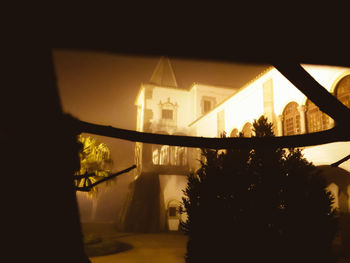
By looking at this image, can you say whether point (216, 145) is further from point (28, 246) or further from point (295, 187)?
point (295, 187)

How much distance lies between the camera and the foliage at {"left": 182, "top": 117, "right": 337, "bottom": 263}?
7.65 meters

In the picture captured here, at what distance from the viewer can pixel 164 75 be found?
1361 inches

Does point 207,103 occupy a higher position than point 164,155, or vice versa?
point 207,103

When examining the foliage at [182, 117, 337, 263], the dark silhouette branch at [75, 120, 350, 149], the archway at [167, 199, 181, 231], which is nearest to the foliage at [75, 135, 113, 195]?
the archway at [167, 199, 181, 231]

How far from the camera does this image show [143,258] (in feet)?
42.8

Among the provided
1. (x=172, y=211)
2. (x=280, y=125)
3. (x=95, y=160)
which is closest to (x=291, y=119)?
(x=280, y=125)

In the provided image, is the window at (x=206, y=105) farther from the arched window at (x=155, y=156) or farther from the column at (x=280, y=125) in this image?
the column at (x=280, y=125)

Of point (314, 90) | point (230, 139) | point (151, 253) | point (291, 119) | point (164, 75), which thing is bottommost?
point (151, 253)

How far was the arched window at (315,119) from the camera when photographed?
11.2 m

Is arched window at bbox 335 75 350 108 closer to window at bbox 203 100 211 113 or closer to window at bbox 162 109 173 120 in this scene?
window at bbox 203 100 211 113

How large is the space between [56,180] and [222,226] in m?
8.01

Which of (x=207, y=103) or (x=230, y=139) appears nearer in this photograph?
(x=230, y=139)

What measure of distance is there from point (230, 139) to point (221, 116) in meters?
18.8

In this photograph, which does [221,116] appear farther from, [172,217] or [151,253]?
[151,253]
